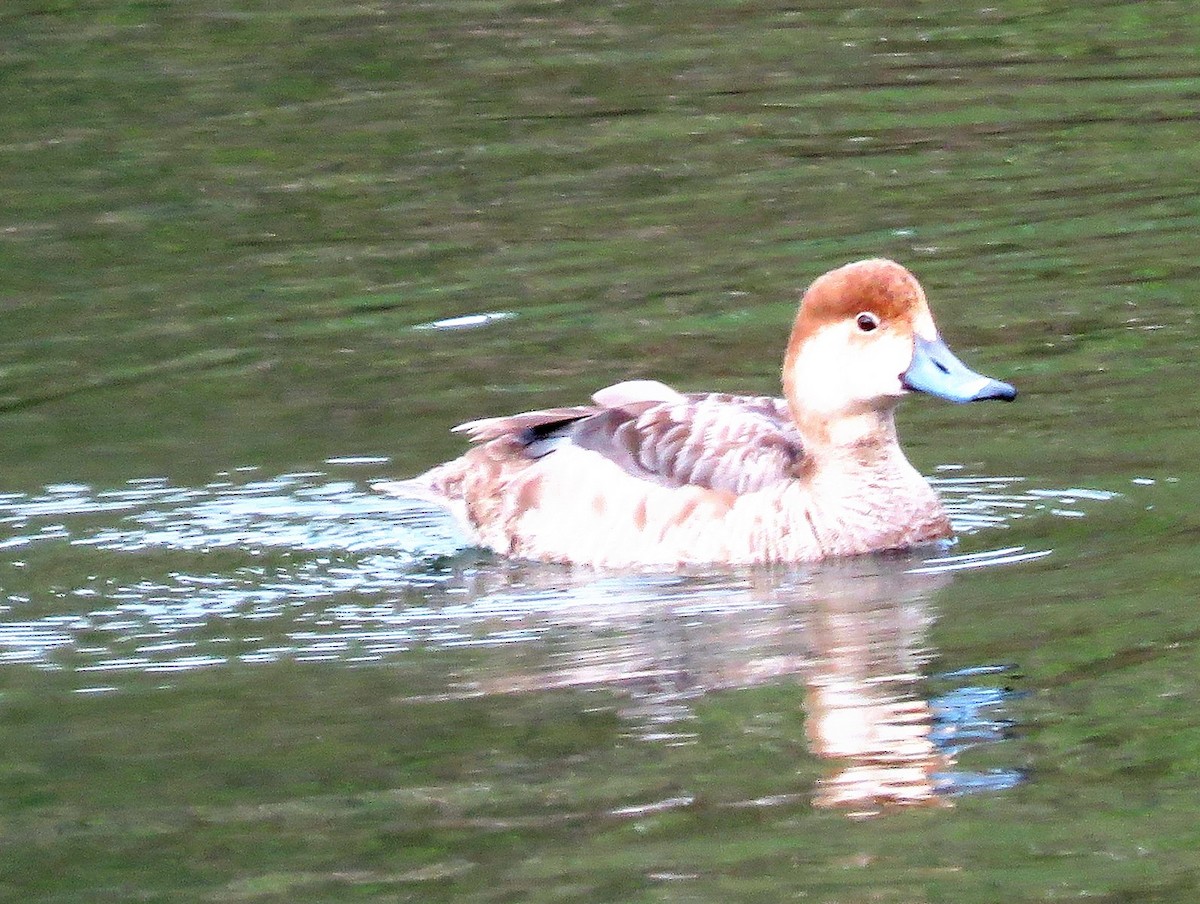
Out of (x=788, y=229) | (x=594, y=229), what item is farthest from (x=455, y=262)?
(x=788, y=229)

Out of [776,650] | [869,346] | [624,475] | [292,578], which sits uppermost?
[869,346]

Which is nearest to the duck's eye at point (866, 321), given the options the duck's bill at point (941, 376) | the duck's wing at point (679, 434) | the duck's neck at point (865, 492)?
the duck's bill at point (941, 376)

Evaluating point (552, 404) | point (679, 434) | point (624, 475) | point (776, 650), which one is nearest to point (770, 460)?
point (679, 434)

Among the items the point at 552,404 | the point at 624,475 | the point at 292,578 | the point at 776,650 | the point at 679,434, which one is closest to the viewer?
the point at 776,650

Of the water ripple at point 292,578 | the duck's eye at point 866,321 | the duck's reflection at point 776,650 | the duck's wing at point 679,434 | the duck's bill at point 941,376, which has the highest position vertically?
the duck's eye at point 866,321

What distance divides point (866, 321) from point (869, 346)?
101mm

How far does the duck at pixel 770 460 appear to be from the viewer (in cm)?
974

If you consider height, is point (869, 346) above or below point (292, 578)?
above

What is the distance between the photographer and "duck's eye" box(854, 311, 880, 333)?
9.79m

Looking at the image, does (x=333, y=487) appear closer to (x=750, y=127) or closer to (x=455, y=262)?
(x=455, y=262)

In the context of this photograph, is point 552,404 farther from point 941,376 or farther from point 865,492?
point 941,376

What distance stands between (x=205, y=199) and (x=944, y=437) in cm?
598

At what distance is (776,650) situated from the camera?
840cm

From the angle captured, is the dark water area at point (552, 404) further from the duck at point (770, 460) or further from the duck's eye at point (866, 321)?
the duck's eye at point (866, 321)
